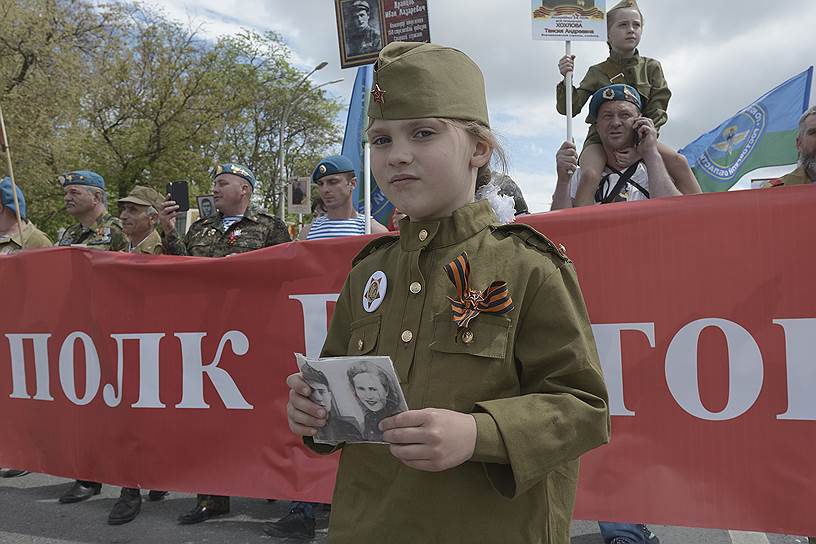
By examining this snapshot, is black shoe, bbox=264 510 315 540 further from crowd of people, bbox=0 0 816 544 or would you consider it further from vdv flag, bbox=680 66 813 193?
vdv flag, bbox=680 66 813 193

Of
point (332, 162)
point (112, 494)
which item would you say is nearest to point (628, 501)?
point (332, 162)

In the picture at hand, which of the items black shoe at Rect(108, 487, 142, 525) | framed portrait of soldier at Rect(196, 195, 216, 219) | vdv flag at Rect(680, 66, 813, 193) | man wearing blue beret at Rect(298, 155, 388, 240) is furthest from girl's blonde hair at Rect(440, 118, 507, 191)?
vdv flag at Rect(680, 66, 813, 193)

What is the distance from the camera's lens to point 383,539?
51.0 inches

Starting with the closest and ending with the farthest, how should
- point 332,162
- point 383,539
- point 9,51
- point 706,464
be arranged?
point 383,539, point 706,464, point 332,162, point 9,51

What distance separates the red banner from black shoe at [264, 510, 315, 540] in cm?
21

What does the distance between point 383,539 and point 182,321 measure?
115 inches

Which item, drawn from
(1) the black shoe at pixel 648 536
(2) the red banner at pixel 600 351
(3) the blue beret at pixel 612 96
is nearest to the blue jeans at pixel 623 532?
(1) the black shoe at pixel 648 536

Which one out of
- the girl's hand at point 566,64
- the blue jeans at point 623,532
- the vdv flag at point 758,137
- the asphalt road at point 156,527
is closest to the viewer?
the blue jeans at point 623,532

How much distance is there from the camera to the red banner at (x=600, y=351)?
2758 millimetres

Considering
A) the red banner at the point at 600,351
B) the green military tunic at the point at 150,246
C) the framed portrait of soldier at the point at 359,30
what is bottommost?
the red banner at the point at 600,351

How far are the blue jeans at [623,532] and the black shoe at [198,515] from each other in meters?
2.27

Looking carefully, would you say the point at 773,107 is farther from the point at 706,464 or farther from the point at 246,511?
the point at 246,511

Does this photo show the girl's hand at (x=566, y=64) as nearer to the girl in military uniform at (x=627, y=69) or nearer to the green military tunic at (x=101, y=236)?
the girl in military uniform at (x=627, y=69)

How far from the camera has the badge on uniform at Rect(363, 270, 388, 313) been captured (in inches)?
57.6
